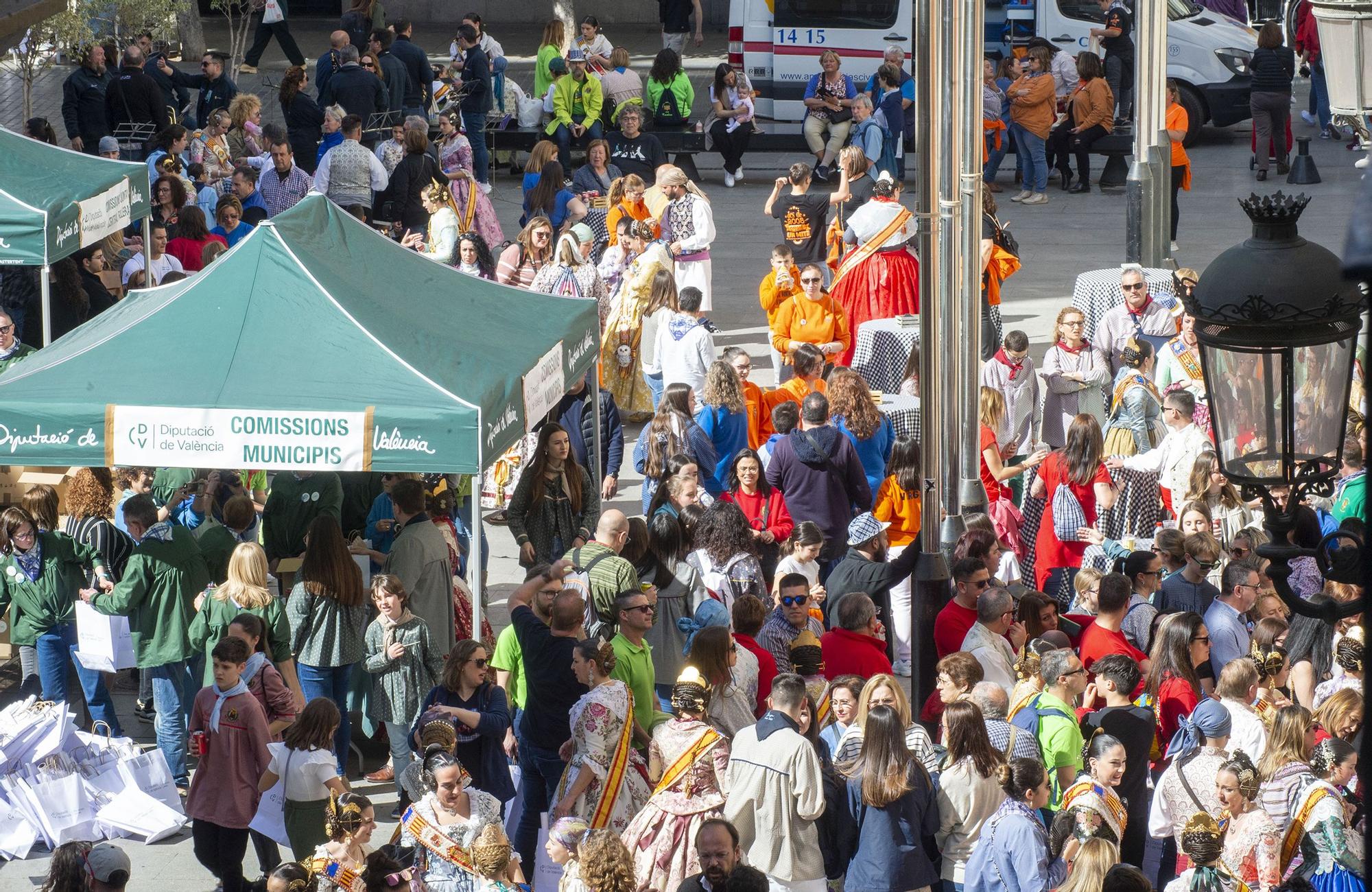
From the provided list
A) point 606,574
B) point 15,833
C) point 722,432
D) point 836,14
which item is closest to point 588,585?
point 606,574

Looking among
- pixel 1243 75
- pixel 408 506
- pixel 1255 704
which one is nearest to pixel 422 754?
pixel 408 506

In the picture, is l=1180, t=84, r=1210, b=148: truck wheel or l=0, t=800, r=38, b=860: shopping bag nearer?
l=0, t=800, r=38, b=860: shopping bag

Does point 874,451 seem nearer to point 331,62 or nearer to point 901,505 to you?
point 901,505

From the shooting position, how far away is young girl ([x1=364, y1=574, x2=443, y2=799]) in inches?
322

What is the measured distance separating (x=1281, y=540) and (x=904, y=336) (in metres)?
8.34

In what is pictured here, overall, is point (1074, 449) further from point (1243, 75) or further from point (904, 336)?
point (1243, 75)

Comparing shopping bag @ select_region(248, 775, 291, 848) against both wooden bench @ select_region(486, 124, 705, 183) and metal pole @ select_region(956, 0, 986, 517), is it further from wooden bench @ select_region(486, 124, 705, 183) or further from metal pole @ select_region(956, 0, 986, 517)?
wooden bench @ select_region(486, 124, 705, 183)

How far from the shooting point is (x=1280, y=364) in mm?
4105

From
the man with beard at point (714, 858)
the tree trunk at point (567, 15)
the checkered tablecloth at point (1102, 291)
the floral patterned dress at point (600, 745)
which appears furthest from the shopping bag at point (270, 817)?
the tree trunk at point (567, 15)

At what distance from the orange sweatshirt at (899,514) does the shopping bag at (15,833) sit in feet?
15.5

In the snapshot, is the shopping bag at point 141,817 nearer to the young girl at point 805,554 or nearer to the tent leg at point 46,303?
the young girl at point 805,554

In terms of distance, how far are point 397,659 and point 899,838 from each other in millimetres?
2601

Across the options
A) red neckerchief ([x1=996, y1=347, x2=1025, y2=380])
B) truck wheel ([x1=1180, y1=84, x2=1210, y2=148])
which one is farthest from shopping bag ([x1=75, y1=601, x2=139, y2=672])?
truck wheel ([x1=1180, y1=84, x2=1210, y2=148])

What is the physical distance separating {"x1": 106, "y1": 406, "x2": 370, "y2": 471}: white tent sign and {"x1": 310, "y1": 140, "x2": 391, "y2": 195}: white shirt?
8692 mm
